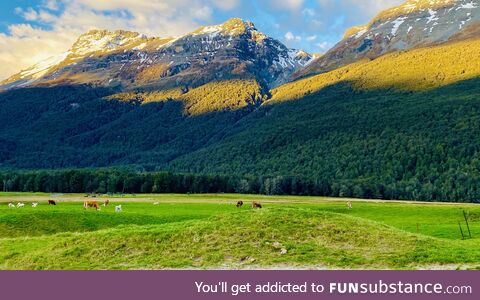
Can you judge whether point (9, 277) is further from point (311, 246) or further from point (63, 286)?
point (311, 246)

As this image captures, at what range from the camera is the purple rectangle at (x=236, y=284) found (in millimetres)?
18875

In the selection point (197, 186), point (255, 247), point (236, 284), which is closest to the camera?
point (236, 284)

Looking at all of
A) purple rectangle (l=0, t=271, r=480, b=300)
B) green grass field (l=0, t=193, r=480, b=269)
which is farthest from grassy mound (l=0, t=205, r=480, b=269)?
purple rectangle (l=0, t=271, r=480, b=300)

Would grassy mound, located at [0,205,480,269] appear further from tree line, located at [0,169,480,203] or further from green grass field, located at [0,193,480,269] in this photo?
tree line, located at [0,169,480,203]

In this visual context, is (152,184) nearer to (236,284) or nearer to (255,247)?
(255,247)

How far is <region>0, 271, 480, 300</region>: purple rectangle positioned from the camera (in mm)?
18875

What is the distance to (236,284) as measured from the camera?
63.9 ft

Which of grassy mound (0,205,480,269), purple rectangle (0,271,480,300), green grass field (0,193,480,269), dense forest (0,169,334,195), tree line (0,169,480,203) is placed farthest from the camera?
dense forest (0,169,334,195)

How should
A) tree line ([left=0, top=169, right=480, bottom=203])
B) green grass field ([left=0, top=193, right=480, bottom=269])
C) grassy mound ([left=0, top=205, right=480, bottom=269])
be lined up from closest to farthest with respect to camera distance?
green grass field ([left=0, top=193, right=480, bottom=269]) < grassy mound ([left=0, top=205, right=480, bottom=269]) < tree line ([left=0, top=169, right=480, bottom=203])

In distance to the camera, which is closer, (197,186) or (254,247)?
(254,247)

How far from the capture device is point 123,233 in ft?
96.7

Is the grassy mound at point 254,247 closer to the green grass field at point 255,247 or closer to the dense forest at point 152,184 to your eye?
the green grass field at point 255,247

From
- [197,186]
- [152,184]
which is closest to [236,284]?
[197,186]

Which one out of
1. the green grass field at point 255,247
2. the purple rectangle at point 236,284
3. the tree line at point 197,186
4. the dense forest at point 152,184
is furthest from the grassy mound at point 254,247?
the dense forest at point 152,184
